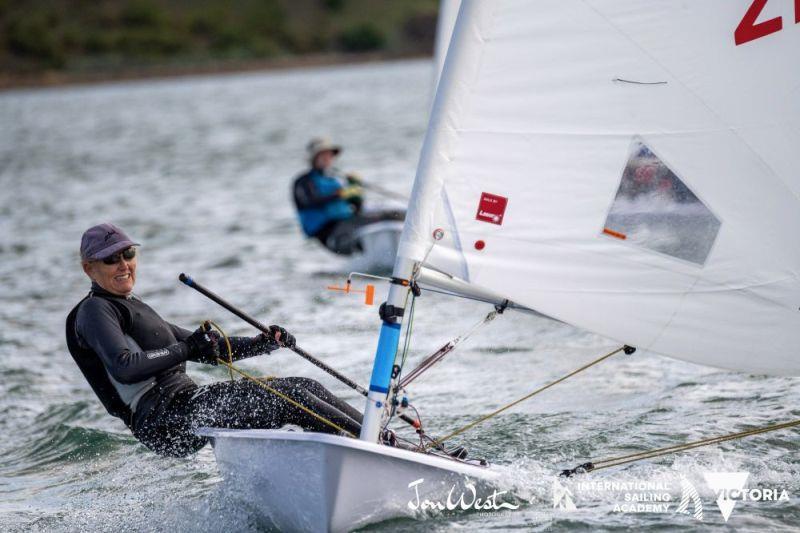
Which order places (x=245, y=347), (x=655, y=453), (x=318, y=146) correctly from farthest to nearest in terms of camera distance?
1. (x=318, y=146)
2. (x=245, y=347)
3. (x=655, y=453)

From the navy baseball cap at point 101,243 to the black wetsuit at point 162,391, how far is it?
15cm

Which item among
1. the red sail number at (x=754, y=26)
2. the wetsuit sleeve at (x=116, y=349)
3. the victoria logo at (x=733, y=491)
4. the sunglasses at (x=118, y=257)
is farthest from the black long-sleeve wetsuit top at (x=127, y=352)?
the red sail number at (x=754, y=26)

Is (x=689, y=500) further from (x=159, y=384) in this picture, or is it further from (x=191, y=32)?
(x=191, y=32)

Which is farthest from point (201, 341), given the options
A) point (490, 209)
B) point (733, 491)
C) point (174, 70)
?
point (174, 70)

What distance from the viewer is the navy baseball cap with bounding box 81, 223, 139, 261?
4.03m

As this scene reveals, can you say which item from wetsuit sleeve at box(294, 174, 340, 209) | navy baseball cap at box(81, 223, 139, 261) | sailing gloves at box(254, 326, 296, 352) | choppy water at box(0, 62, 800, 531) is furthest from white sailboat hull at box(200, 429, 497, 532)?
wetsuit sleeve at box(294, 174, 340, 209)

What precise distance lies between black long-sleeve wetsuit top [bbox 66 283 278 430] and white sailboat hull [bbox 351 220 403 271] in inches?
202

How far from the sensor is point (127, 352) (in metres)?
3.89

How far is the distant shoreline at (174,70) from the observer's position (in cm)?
6794

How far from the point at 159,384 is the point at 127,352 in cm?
28

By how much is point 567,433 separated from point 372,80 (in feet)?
166

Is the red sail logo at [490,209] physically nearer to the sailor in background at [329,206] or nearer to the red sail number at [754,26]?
the red sail number at [754,26]

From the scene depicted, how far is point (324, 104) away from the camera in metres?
40.2

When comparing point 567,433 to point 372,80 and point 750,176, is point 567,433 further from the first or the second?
point 372,80
